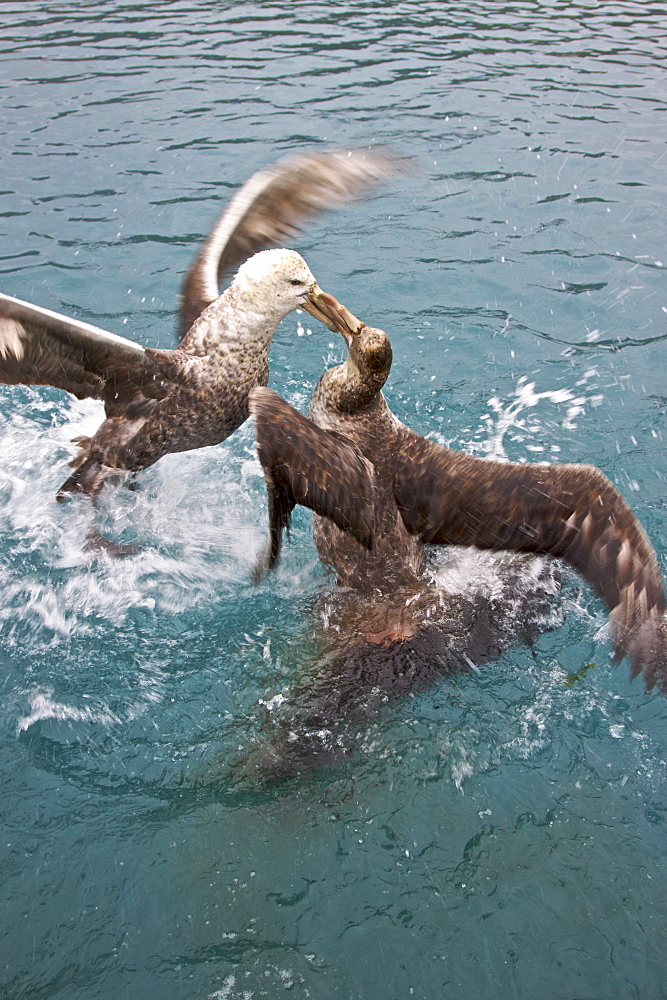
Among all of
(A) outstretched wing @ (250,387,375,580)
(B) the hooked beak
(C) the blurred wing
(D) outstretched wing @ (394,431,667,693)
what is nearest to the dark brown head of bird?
(B) the hooked beak

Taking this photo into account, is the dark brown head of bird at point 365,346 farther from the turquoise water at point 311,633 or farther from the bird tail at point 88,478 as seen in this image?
the bird tail at point 88,478

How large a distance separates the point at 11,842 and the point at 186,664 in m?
1.28

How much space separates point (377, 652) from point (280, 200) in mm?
3494

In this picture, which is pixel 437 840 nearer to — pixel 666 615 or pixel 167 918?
pixel 167 918

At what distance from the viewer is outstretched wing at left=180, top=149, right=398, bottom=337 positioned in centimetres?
626

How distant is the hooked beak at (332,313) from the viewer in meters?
4.95

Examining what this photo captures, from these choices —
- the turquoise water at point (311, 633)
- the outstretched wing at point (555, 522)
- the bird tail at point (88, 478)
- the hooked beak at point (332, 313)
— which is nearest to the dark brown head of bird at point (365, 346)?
the hooked beak at point (332, 313)

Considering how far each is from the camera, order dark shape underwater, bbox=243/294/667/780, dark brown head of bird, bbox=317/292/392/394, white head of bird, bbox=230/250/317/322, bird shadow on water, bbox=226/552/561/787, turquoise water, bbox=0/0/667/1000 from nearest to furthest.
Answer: turquoise water, bbox=0/0/667/1000 → dark shape underwater, bbox=243/294/667/780 → bird shadow on water, bbox=226/552/561/787 → dark brown head of bird, bbox=317/292/392/394 → white head of bird, bbox=230/250/317/322

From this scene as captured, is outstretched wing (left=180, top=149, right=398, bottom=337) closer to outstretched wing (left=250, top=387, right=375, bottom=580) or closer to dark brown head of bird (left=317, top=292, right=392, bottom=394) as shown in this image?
dark brown head of bird (left=317, top=292, right=392, bottom=394)

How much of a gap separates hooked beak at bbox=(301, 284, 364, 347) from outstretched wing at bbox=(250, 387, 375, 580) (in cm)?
89

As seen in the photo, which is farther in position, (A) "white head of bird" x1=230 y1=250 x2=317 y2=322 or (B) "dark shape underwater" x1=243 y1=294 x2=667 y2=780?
(A) "white head of bird" x1=230 y1=250 x2=317 y2=322

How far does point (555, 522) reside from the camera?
4.36m

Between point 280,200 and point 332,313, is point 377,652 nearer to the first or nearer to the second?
point 332,313

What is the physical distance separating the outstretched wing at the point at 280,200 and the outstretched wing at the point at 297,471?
245 centimetres
